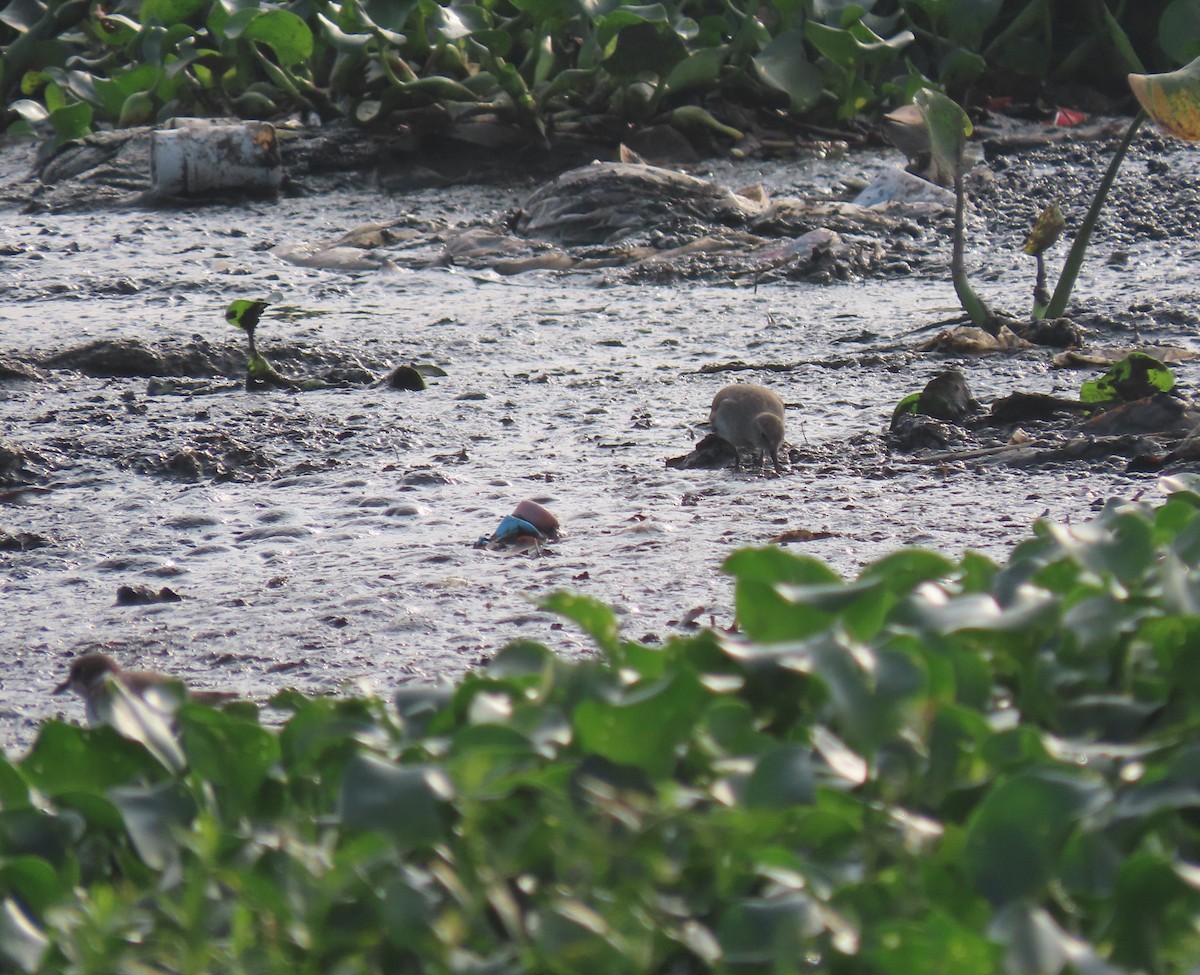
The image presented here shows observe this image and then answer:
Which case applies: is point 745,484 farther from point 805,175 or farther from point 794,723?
point 805,175

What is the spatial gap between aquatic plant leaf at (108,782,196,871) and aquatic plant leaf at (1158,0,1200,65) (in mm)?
6254

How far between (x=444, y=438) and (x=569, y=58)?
13.7 ft

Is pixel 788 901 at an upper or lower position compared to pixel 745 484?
upper

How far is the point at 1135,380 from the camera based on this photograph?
3.35 meters

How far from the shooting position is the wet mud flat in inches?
A: 94.7

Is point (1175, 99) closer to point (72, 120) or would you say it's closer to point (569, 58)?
point (569, 58)

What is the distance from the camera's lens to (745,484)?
3.05 metres

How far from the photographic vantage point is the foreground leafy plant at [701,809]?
95 cm

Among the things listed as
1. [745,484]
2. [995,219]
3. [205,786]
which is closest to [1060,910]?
[205,786]

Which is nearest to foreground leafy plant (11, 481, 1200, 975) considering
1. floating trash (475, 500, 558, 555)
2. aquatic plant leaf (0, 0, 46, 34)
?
floating trash (475, 500, 558, 555)

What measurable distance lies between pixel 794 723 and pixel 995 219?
15.7ft

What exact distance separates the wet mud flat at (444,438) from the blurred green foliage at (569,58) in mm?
773

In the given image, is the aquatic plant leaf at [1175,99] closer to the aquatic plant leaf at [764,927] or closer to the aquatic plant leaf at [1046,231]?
the aquatic plant leaf at [1046,231]

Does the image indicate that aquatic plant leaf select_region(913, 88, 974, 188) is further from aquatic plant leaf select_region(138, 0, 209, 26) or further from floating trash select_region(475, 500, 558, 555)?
aquatic plant leaf select_region(138, 0, 209, 26)
